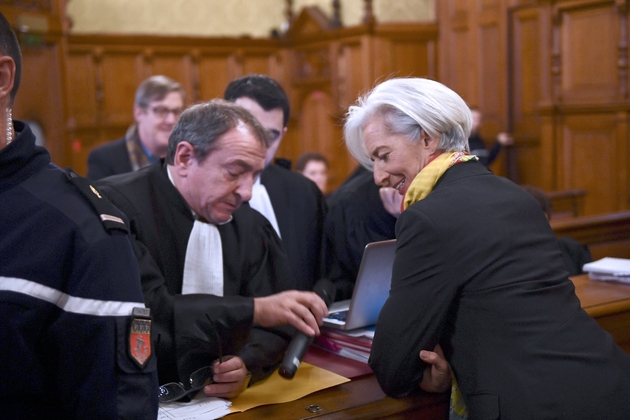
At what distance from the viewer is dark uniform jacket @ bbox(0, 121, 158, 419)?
119 centimetres

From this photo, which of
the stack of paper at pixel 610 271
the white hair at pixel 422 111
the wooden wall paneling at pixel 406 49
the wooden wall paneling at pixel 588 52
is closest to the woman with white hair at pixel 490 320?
the white hair at pixel 422 111

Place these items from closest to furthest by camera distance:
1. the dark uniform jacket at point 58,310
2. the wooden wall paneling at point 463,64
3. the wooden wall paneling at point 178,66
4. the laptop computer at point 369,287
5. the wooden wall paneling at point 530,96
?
the dark uniform jacket at point 58,310 → the laptop computer at point 369,287 → the wooden wall paneling at point 530,96 → the wooden wall paneling at point 463,64 → the wooden wall paneling at point 178,66

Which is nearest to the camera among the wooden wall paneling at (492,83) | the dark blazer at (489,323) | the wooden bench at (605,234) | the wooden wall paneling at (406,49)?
the dark blazer at (489,323)

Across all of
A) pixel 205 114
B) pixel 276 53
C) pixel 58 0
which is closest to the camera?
pixel 205 114

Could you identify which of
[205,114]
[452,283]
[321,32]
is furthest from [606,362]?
[321,32]

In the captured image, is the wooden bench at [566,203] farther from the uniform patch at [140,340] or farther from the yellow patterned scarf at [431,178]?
the uniform patch at [140,340]

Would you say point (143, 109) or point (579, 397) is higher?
point (143, 109)

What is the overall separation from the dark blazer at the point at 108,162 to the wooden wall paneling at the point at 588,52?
5.30 metres

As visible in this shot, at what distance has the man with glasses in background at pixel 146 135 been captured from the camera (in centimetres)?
430

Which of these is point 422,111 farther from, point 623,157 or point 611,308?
point 623,157

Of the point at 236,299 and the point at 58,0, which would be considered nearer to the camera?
the point at 236,299

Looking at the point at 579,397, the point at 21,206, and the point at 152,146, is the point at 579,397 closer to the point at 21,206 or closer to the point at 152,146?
the point at 21,206

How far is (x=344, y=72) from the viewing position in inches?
386

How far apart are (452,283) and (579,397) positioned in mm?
400
